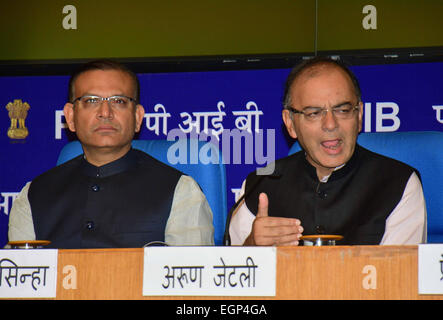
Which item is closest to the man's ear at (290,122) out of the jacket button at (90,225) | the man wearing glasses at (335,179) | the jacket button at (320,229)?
the man wearing glasses at (335,179)

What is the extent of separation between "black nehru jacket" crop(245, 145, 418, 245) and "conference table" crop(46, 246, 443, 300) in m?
0.96

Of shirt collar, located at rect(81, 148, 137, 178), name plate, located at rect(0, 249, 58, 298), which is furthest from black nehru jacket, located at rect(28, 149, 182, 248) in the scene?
name plate, located at rect(0, 249, 58, 298)

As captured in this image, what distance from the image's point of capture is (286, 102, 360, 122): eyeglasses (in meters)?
2.48

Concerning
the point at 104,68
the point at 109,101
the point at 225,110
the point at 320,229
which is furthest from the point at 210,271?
the point at 225,110

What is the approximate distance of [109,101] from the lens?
2.63 m

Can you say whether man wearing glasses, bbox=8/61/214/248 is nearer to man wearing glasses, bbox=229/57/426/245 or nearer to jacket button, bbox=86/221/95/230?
jacket button, bbox=86/221/95/230

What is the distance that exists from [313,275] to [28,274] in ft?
2.05

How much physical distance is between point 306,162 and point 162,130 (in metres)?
1.01

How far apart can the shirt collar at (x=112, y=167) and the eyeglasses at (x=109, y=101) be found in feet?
0.71

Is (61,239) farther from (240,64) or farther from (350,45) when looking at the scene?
(350,45)

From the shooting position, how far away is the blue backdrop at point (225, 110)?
328cm

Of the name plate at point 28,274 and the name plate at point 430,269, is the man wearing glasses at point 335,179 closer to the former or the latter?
the name plate at point 430,269
